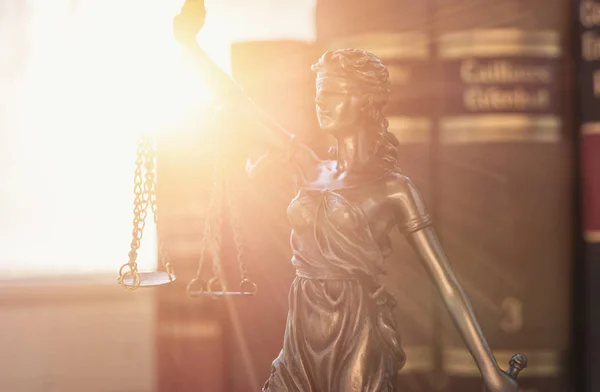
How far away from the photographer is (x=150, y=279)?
1.00 metres

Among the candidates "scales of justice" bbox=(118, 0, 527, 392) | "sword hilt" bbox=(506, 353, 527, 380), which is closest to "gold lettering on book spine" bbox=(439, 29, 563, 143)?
"scales of justice" bbox=(118, 0, 527, 392)

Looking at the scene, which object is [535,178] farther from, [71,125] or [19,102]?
[19,102]

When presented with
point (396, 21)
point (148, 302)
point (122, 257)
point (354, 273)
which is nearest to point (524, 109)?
point (396, 21)

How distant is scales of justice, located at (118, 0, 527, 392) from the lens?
90cm

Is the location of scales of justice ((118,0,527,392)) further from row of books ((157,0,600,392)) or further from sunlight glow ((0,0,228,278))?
sunlight glow ((0,0,228,278))

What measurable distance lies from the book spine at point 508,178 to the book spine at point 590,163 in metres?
0.03

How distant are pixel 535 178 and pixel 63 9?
1373mm

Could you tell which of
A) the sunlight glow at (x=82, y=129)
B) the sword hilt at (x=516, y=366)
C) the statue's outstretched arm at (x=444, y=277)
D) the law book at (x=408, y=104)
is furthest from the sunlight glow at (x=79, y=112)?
the sword hilt at (x=516, y=366)

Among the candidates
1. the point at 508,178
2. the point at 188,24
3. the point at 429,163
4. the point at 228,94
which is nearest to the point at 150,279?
the point at 228,94

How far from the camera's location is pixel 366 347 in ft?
2.98

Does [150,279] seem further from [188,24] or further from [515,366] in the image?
[515,366]

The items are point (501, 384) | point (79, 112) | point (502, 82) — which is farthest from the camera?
point (79, 112)

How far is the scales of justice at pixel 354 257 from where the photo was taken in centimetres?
90

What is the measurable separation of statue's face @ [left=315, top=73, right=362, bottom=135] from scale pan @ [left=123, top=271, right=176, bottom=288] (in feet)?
1.27
